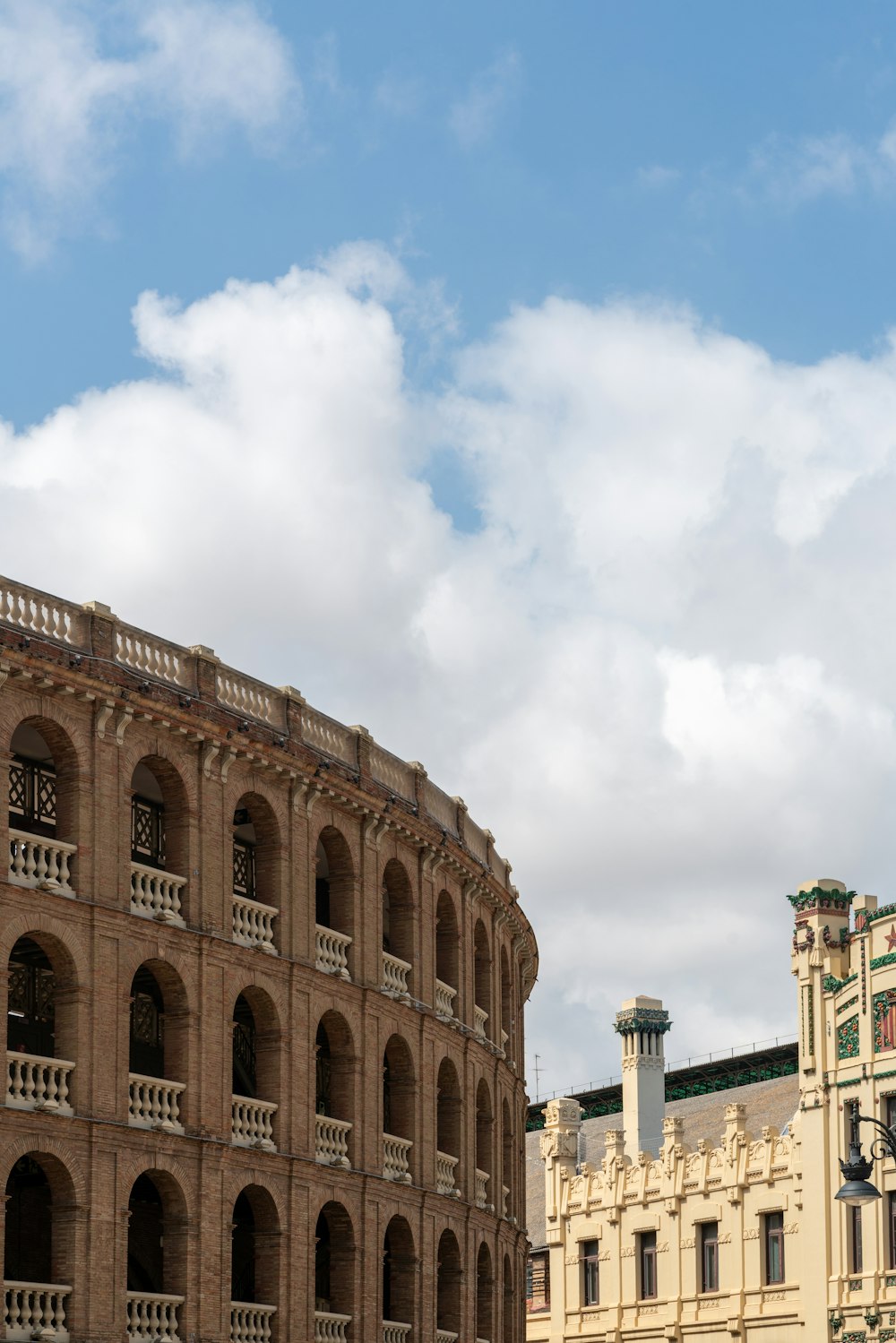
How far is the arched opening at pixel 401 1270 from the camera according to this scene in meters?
53.4

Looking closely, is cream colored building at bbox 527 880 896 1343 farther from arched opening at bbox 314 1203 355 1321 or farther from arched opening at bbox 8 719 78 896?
arched opening at bbox 8 719 78 896

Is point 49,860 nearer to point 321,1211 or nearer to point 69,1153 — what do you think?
point 69,1153

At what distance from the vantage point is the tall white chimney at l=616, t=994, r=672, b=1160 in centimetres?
9156

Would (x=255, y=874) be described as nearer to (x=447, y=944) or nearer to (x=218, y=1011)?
(x=218, y=1011)

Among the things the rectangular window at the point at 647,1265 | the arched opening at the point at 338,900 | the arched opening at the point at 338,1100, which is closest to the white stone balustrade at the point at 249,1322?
the arched opening at the point at 338,1100

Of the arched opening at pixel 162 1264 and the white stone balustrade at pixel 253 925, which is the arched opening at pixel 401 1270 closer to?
the arched opening at pixel 162 1264

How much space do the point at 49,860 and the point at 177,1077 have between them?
17.1 ft

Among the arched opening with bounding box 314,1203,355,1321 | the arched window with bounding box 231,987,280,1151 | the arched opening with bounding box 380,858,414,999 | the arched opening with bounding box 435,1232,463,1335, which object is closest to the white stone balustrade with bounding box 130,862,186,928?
the arched window with bounding box 231,987,280,1151

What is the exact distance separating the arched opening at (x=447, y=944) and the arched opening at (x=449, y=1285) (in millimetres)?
5895

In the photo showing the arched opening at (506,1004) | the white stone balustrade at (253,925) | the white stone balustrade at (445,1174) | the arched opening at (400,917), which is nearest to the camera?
the white stone balustrade at (253,925)

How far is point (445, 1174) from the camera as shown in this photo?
5659cm

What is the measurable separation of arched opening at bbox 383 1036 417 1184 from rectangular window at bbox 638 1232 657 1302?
28.7m

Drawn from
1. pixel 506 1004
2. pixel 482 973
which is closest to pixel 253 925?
pixel 482 973

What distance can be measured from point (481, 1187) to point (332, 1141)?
11.5 meters
